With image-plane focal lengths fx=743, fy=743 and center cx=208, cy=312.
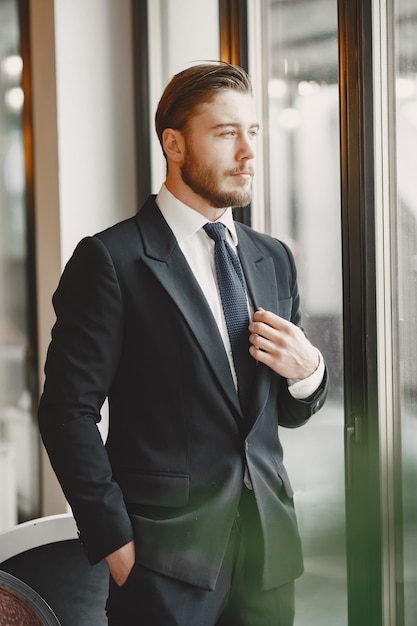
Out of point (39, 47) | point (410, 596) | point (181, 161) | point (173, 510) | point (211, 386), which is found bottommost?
point (410, 596)

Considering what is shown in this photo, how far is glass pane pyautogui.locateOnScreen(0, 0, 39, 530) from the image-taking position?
8.78 ft

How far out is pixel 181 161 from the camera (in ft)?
4.76

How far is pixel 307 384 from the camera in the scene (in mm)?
1431

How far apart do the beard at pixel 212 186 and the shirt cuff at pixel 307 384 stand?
33cm

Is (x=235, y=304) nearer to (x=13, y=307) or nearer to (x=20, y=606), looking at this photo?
(x=20, y=606)

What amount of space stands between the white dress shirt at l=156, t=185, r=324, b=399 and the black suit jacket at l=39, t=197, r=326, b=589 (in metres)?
0.06

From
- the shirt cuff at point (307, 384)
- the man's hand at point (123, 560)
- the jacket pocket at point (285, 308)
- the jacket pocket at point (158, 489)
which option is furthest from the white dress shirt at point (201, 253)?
the man's hand at point (123, 560)

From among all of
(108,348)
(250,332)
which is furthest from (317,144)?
(108,348)

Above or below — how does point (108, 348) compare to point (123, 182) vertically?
below

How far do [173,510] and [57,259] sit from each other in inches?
56.6

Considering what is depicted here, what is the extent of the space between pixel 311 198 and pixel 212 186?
742 millimetres

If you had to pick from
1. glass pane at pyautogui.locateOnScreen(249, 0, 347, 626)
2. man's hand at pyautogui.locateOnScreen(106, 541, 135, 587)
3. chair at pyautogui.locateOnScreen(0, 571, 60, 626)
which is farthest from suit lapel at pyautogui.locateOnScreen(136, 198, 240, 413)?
glass pane at pyautogui.locateOnScreen(249, 0, 347, 626)

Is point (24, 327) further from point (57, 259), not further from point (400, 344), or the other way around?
point (400, 344)

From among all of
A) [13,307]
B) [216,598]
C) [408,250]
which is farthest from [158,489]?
[13,307]
